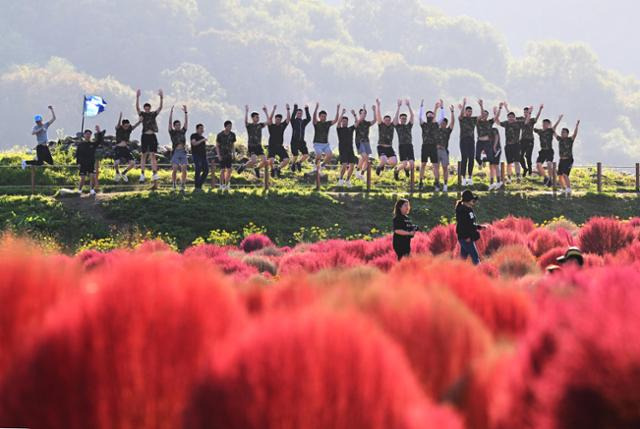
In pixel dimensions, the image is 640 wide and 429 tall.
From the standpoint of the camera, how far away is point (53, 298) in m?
2.27

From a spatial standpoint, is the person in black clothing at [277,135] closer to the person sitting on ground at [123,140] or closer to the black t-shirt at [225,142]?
the black t-shirt at [225,142]

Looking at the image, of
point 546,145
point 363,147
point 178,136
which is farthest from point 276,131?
point 546,145

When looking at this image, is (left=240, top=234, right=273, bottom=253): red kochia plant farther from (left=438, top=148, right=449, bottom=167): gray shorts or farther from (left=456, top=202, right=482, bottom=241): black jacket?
(left=438, top=148, right=449, bottom=167): gray shorts

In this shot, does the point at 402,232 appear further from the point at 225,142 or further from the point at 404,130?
the point at 404,130

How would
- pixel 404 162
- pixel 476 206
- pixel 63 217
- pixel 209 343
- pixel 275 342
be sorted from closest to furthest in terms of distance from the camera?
pixel 275 342 → pixel 209 343 → pixel 63 217 → pixel 476 206 → pixel 404 162

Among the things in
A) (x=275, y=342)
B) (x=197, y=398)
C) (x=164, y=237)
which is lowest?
(x=164, y=237)

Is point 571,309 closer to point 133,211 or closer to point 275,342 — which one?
point 275,342

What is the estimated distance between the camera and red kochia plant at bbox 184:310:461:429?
161cm

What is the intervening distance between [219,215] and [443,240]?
8.54m

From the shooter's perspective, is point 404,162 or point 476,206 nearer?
point 476,206

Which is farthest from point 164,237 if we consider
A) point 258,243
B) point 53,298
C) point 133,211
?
point 53,298

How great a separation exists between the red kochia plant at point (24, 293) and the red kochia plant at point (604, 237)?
9.53m

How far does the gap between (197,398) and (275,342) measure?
0.19 m

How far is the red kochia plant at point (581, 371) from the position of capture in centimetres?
165
